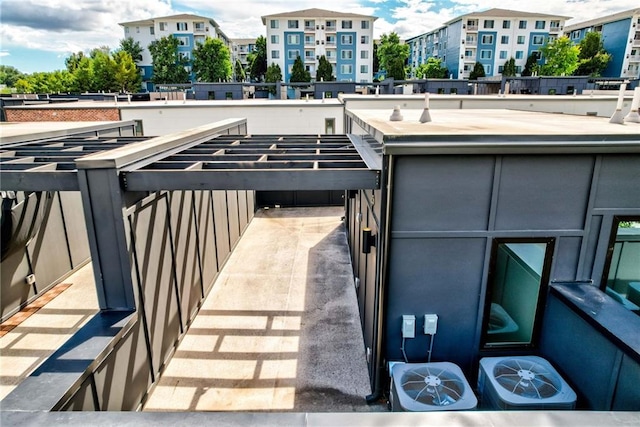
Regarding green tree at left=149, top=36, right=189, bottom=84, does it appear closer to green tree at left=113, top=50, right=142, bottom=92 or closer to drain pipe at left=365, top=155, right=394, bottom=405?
green tree at left=113, top=50, right=142, bottom=92

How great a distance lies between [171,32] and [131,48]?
22.8ft

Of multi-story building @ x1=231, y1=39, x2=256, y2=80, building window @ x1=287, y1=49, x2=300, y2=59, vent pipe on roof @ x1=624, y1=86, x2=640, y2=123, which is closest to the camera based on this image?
Result: vent pipe on roof @ x1=624, y1=86, x2=640, y2=123

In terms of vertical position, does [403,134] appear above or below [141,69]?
below

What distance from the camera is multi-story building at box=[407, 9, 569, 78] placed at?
57344mm


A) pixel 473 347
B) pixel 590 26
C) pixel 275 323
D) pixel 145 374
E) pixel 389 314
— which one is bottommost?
pixel 275 323

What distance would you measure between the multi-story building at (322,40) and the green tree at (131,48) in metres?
23.5

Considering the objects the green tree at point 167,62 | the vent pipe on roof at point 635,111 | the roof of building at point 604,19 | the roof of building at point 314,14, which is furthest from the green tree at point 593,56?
the vent pipe on roof at point 635,111

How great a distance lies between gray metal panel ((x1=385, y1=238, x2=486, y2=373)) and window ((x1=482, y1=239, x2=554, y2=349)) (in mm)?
211

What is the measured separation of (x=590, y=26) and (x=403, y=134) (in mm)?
73087

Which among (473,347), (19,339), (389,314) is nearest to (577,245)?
(473,347)

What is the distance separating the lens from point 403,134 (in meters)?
4.65

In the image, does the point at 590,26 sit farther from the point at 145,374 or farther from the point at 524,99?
the point at 145,374

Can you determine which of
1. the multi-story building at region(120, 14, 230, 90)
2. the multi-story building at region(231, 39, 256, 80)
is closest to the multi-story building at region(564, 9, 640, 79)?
the multi-story building at region(120, 14, 230, 90)

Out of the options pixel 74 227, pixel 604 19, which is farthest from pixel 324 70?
pixel 74 227
